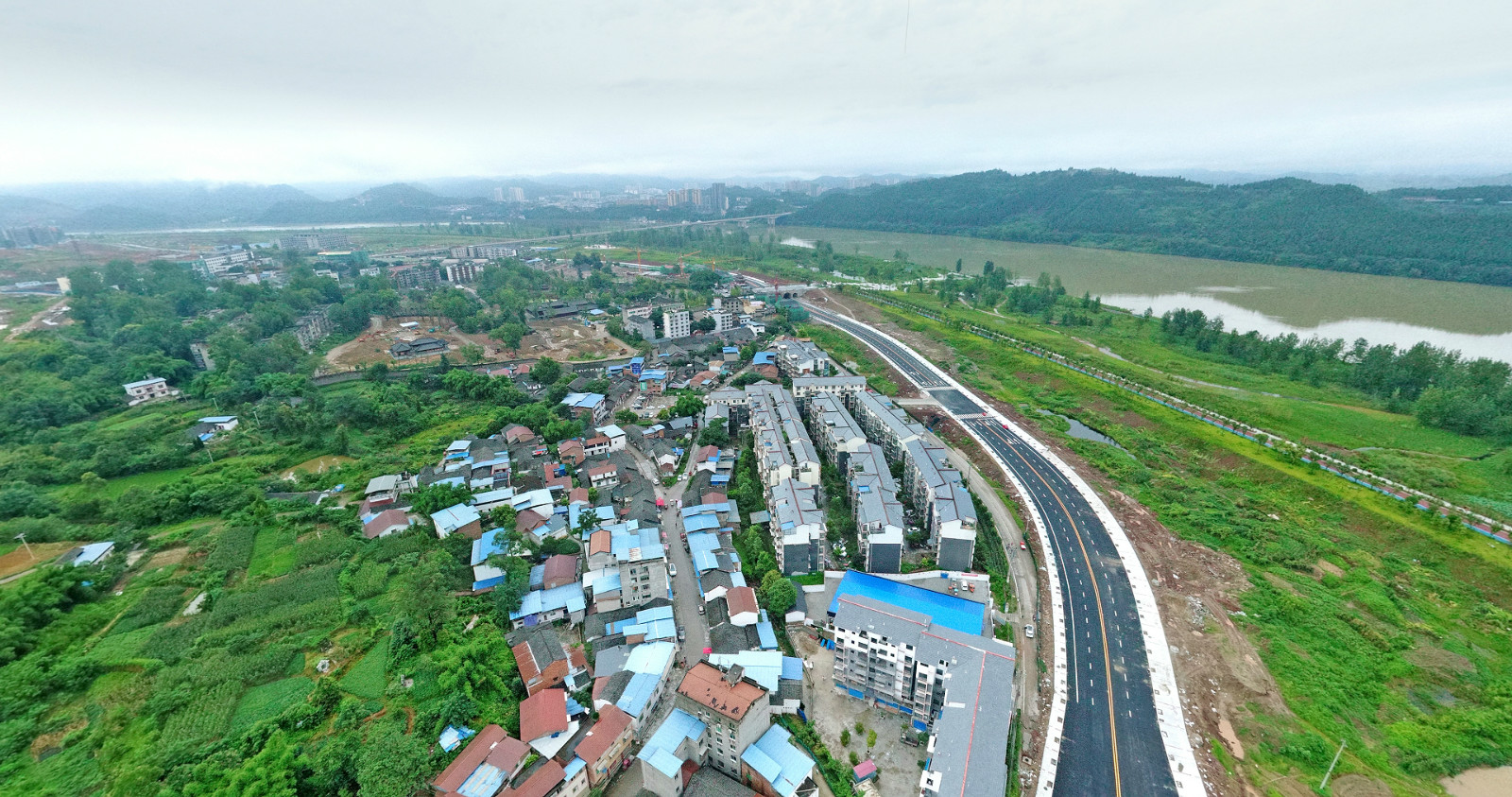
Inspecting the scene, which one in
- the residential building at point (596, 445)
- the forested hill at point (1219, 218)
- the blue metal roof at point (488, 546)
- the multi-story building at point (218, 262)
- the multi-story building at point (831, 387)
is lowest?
the blue metal roof at point (488, 546)

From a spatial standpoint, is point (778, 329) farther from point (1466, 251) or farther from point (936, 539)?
point (1466, 251)

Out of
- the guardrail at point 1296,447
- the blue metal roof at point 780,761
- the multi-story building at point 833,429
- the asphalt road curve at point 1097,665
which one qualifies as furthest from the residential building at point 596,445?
the guardrail at point 1296,447

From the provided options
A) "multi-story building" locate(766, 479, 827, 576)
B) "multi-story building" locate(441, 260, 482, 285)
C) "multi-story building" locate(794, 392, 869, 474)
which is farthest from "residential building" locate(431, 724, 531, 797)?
"multi-story building" locate(441, 260, 482, 285)

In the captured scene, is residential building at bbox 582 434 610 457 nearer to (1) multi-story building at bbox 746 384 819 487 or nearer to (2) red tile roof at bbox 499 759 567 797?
(1) multi-story building at bbox 746 384 819 487

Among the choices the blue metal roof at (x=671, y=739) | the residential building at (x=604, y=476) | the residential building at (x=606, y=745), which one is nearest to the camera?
Result: the blue metal roof at (x=671, y=739)

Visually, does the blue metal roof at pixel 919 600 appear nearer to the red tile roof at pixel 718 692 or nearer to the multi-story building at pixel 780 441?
the red tile roof at pixel 718 692

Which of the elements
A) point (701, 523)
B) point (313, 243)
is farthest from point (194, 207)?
point (701, 523)

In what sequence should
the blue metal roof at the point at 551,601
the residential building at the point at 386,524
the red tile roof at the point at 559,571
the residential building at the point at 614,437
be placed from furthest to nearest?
1. the residential building at the point at 614,437
2. the residential building at the point at 386,524
3. the red tile roof at the point at 559,571
4. the blue metal roof at the point at 551,601

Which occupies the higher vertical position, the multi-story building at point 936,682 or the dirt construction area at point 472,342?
the dirt construction area at point 472,342

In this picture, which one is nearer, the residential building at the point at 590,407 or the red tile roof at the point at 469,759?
the red tile roof at the point at 469,759
